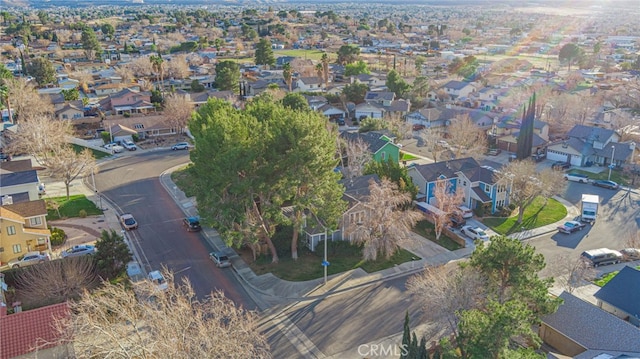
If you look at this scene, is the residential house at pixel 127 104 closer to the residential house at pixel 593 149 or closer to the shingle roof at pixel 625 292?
the residential house at pixel 593 149

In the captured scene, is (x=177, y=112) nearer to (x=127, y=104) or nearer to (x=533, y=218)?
(x=127, y=104)

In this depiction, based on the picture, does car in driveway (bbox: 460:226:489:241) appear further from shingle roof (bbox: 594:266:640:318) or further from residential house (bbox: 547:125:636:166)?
residential house (bbox: 547:125:636:166)

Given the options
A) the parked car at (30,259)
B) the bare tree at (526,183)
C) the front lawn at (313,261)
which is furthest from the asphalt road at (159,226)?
the bare tree at (526,183)

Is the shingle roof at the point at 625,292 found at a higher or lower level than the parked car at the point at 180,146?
higher

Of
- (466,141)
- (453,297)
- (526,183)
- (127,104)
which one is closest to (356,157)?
(466,141)

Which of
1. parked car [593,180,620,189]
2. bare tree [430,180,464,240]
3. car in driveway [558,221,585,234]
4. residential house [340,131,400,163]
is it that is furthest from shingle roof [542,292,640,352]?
parked car [593,180,620,189]

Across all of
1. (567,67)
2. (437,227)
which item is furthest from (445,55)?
(437,227)
